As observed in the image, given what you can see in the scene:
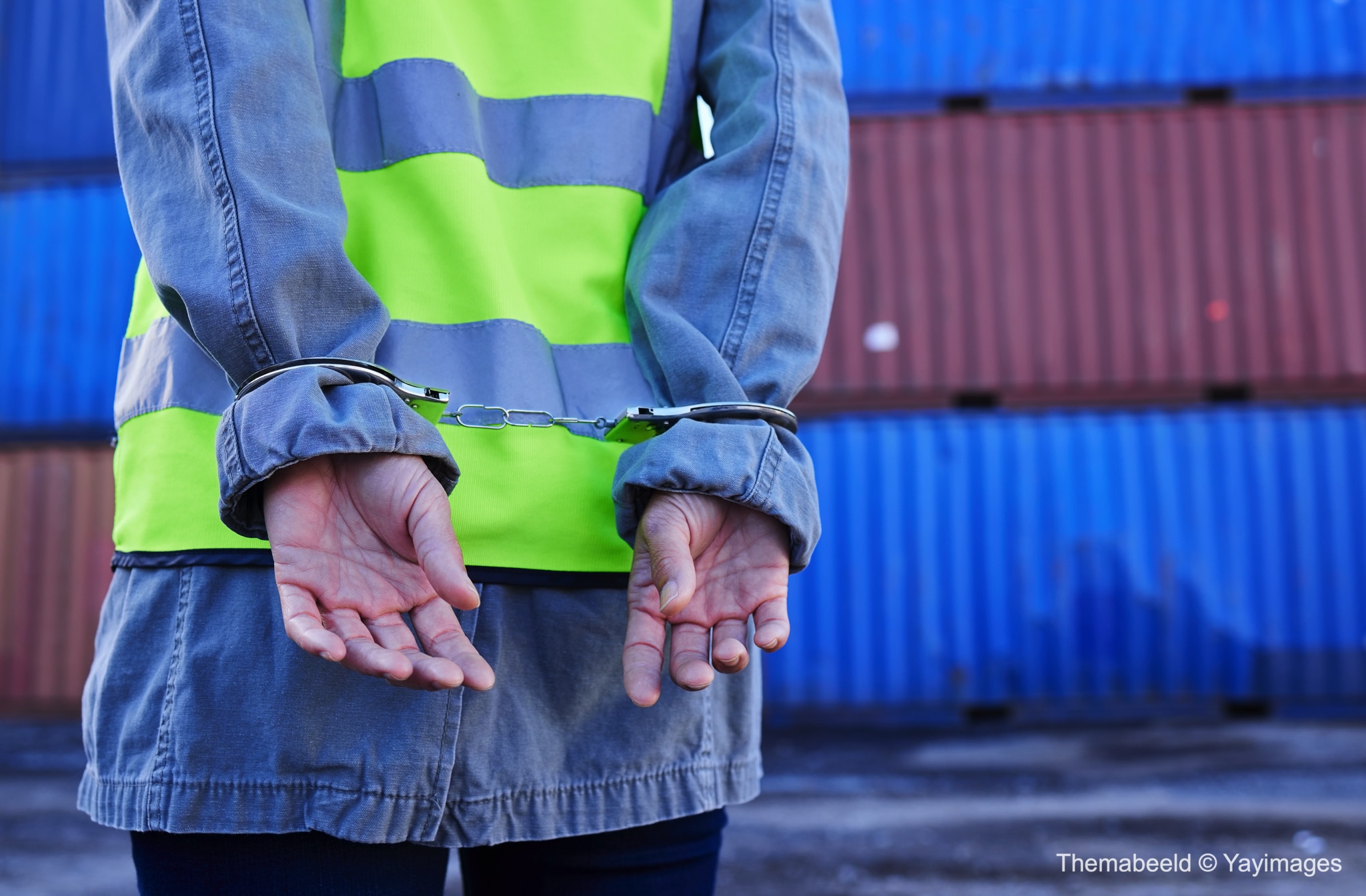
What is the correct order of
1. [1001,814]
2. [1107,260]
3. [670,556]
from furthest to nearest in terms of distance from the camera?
[1107,260]
[1001,814]
[670,556]

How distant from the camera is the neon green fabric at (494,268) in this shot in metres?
0.78

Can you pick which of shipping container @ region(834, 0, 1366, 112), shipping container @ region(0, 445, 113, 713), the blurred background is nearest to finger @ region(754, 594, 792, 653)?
the blurred background

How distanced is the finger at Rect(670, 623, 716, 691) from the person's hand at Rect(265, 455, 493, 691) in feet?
0.49

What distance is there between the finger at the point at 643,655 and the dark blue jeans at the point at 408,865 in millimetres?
197

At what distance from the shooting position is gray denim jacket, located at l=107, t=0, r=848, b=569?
711mm

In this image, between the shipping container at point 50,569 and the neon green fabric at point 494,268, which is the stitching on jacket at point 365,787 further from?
the shipping container at point 50,569

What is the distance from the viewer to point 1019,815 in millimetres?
5078

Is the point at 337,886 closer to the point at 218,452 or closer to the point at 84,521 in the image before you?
the point at 218,452

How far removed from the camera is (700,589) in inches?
31.7

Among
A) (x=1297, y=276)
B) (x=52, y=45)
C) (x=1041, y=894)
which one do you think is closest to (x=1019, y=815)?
(x=1041, y=894)

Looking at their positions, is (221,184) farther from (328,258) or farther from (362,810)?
(362,810)

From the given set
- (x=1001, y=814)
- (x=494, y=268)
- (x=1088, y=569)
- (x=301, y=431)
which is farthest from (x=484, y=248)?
(x=1088, y=569)

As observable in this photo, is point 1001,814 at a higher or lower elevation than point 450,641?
lower

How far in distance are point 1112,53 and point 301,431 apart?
330 inches
